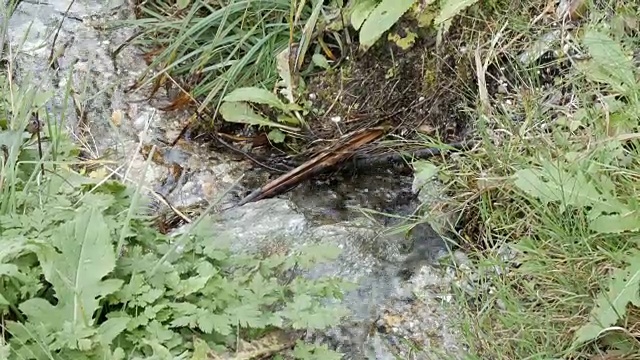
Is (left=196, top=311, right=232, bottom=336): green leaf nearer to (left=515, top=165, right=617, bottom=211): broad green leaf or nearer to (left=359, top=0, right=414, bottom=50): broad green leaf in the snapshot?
(left=515, top=165, right=617, bottom=211): broad green leaf

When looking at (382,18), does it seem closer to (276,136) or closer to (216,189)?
(276,136)

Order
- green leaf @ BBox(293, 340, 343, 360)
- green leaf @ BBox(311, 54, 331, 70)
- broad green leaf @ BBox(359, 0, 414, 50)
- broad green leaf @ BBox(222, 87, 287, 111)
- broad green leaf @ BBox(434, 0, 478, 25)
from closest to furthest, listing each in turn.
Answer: green leaf @ BBox(293, 340, 343, 360) → broad green leaf @ BBox(434, 0, 478, 25) → broad green leaf @ BBox(359, 0, 414, 50) → broad green leaf @ BBox(222, 87, 287, 111) → green leaf @ BBox(311, 54, 331, 70)

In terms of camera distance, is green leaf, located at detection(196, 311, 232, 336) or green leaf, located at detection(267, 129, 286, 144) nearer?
green leaf, located at detection(196, 311, 232, 336)

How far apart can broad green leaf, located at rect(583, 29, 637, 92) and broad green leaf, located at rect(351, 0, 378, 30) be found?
2.77 ft

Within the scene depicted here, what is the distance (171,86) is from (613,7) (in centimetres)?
168

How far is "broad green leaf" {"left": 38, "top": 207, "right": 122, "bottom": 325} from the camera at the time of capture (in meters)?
1.77

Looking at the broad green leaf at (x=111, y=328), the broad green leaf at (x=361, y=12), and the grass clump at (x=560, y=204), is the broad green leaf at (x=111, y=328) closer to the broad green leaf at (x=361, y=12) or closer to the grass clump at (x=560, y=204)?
the grass clump at (x=560, y=204)

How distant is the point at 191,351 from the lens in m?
1.80

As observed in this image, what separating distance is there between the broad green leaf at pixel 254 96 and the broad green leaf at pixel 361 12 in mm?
391

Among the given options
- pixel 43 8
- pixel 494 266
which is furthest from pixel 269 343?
pixel 43 8

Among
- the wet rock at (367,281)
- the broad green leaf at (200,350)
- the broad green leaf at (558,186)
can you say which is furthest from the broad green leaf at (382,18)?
the broad green leaf at (200,350)

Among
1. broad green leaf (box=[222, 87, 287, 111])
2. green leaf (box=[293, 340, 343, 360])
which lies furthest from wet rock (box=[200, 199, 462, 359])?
broad green leaf (box=[222, 87, 287, 111])

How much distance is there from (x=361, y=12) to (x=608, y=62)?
3.14 ft

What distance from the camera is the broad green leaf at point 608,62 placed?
211 cm
